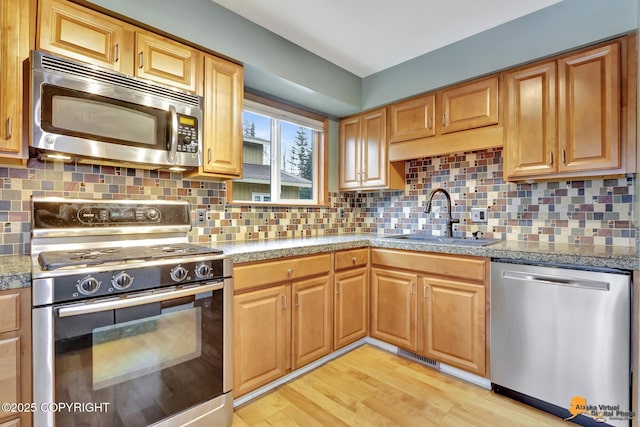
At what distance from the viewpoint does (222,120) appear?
6.57ft

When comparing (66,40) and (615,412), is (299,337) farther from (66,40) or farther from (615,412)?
(66,40)

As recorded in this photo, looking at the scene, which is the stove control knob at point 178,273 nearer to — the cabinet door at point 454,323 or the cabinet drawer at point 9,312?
the cabinet drawer at point 9,312

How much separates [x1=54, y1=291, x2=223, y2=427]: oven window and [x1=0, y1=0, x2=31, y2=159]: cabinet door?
2.69 feet

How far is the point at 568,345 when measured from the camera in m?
1.68

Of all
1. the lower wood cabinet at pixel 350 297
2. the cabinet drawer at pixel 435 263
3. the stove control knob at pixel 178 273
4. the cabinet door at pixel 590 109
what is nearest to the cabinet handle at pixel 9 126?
the stove control knob at pixel 178 273

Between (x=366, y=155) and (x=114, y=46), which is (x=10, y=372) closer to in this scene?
(x=114, y=46)

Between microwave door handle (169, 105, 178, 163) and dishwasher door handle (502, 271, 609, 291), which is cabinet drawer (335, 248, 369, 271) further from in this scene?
microwave door handle (169, 105, 178, 163)

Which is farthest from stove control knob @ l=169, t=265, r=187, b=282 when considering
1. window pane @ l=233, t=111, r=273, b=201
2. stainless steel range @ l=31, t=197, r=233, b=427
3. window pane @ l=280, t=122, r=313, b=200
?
window pane @ l=280, t=122, r=313, b=200

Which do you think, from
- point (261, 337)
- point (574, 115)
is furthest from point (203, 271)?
point (574, 115)

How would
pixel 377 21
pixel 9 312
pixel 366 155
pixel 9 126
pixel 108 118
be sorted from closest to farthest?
pixel 9 312, pixel 9 126, pixel 108 118, pixel 377 21, pixel 366 155

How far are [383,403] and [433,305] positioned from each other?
732 mm

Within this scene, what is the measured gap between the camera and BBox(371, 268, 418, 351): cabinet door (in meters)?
2.34

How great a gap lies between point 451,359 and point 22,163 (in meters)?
2.71

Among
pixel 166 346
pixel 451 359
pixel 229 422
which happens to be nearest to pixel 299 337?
pixel 229 422
